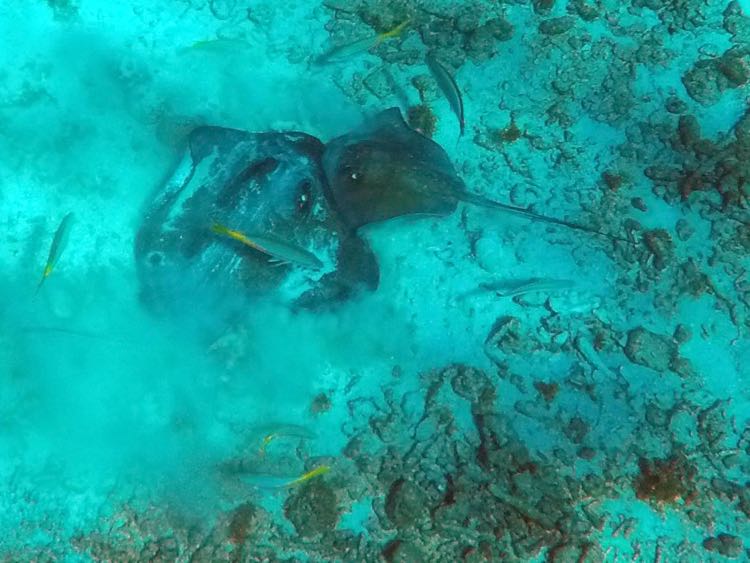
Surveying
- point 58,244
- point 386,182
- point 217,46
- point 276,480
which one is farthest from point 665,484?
point 217,46

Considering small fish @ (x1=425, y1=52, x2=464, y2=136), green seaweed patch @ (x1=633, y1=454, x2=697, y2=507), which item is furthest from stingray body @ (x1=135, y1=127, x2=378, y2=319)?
green seaweed patch @ (x1=633, y1=454, x2=697, y2=507)

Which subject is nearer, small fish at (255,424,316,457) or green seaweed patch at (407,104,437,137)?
small fish at (255,424,316,457)

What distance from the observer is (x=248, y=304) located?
5707 millimetres

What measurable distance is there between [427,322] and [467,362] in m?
0.61

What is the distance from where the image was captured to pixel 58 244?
18.2 feet

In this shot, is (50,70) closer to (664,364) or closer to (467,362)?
(467,362)

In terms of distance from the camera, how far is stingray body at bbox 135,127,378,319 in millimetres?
5379

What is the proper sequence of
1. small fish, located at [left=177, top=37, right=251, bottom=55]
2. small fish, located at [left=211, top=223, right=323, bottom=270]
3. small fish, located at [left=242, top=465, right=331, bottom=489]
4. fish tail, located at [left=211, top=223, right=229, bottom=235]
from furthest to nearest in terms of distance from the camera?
small fish, located at [left=177, top=37, right=251, bottom=55], small fish, located at [left=242, top=465, right=331, bottom=489], fish tail, located at [left=211, top=223, right=229, bottom=235], small fish, located at [left=211, top=223, right=323, bottom=270]

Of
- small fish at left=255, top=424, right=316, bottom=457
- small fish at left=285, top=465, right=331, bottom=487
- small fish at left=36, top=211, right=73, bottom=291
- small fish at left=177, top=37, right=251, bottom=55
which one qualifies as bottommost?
small fish at left=285, top=465, right=331, bottom=487

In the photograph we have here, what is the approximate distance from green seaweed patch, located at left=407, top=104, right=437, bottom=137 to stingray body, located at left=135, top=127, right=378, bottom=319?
1.32m

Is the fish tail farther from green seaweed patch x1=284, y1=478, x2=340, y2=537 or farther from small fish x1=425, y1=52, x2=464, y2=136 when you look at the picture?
small fish x1=425, y1=52, x2=464, y2=136

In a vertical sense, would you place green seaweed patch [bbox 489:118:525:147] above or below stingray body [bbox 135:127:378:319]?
above

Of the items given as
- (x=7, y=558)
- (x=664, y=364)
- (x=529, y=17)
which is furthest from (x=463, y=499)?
(x=529, y=17)

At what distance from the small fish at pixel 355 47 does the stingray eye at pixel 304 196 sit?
6.70 feet
